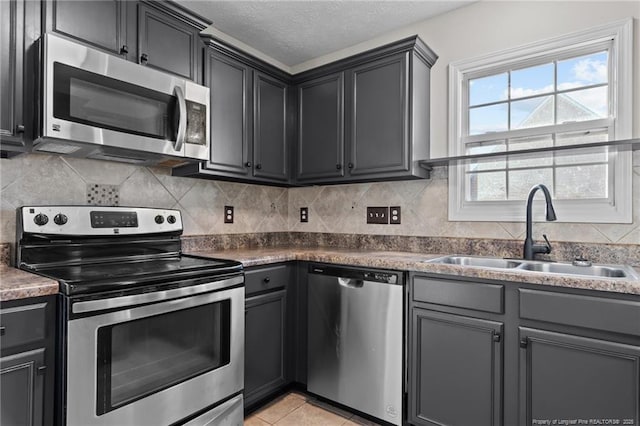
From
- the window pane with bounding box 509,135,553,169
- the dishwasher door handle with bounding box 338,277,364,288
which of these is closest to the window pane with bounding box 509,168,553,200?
the window pane with bounding box 509,135,553,169

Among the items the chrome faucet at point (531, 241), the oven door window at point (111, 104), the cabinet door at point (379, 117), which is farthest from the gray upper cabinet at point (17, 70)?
the chrome faucet at point (531, 241)

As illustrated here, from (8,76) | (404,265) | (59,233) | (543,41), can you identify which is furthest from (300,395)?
(543,41)

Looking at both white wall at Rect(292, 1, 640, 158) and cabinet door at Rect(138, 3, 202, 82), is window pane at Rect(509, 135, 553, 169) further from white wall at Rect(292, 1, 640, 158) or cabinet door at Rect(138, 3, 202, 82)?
cabinet door at Rect(138, 3, 202, 82)

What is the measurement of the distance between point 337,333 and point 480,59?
1.96 meters

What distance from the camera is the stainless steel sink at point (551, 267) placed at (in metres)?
1.74

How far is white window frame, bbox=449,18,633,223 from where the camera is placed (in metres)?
1.88

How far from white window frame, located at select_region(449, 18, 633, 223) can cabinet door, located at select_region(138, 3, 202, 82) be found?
65.6 inches

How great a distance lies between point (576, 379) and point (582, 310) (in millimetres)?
287

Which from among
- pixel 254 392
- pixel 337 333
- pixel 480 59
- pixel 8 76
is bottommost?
pixel 254 392

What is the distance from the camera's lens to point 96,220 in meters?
1.85

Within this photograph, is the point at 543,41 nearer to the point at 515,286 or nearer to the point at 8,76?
the point at 515,286

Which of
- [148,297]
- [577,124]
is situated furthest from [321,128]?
[148,297]

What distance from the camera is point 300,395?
7.78 feet

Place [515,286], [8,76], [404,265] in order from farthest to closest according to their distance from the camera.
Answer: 1. [404,265]
2. [515,286]
3. [8,76]
